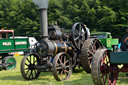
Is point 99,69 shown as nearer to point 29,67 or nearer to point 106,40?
point 29,67

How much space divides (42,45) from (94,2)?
23796 millimetres

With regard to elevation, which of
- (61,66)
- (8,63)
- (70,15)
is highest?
(70,15)

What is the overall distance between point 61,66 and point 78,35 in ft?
5.72

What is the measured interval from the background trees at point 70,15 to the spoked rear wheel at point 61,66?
61.4 feet

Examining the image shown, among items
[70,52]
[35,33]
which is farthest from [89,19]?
[70,52]

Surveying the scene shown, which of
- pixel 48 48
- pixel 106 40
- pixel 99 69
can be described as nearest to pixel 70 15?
pixel 106 40

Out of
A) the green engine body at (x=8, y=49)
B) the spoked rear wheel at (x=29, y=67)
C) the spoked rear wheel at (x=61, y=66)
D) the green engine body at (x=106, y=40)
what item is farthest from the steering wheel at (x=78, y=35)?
the green engine body at (x=106, y=40)

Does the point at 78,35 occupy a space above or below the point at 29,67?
above

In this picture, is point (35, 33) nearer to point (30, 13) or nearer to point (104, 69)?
point (30, 13)

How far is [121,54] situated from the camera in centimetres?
392

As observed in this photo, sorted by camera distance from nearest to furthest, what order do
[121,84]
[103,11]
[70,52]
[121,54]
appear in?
1. [121,54]
2. [121,84]
3. [70,52]
4. [103,11]

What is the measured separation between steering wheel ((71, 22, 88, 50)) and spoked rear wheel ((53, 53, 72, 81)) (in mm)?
912

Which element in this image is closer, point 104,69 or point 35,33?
point 104,69

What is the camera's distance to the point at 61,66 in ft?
20.1
